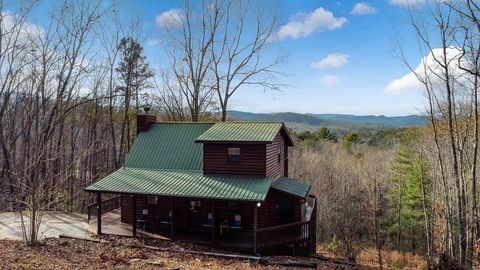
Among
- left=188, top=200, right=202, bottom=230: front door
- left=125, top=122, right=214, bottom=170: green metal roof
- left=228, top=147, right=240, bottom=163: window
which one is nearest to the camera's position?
left=188, top=200, right=202, bottom=230: front door

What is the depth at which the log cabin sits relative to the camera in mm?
15586

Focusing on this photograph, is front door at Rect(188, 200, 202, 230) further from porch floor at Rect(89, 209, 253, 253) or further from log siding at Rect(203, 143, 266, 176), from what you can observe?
log siding at Rect(203, 143, 266, 176)

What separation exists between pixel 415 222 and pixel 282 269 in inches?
809

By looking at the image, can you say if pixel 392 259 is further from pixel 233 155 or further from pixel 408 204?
pixel 233 155

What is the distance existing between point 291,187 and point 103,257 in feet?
30.7

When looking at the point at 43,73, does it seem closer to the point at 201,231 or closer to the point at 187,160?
the point at 187,160

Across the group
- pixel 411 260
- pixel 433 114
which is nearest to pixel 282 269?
pixel 433 114

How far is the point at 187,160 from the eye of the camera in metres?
18.8

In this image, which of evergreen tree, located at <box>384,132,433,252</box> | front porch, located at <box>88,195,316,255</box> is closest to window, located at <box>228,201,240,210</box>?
front porch, located at <box>88,195,316,255</box>

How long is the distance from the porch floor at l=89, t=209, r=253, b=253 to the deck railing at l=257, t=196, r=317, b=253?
585 millimetres

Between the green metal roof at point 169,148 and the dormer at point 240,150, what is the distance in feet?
4.03

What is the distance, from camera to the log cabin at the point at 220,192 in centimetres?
1559

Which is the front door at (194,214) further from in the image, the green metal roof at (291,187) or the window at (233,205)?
the green metal roof at (291,187)

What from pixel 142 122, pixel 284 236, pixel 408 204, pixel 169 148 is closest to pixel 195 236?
pixel 284 236
